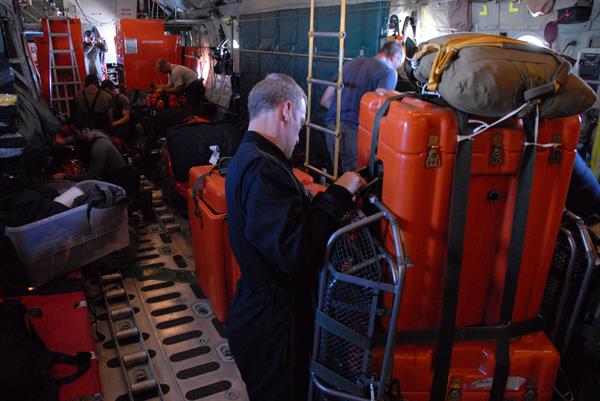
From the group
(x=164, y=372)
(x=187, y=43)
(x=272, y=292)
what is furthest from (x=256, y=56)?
(x=272, y=292)

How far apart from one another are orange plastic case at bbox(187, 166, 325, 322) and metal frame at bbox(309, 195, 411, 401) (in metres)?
1.24

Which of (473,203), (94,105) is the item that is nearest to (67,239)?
(473,203)

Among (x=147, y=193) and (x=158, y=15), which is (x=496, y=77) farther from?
(x=158, y=15)

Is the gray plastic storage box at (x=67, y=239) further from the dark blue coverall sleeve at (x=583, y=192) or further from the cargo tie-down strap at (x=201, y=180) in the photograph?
the dark blue coverall sleeve at (x=583, y=192)

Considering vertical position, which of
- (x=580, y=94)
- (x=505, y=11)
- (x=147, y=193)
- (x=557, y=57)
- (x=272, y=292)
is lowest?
(x=147, y=193)

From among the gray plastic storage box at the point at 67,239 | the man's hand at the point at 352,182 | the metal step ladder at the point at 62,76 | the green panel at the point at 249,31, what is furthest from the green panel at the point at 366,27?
the metal step ladder at the point at 62,76

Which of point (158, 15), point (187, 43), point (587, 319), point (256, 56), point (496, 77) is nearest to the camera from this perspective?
point (496, 77)

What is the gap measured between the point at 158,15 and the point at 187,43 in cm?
216

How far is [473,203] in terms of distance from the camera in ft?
6.50

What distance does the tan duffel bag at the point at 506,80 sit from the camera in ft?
5.69

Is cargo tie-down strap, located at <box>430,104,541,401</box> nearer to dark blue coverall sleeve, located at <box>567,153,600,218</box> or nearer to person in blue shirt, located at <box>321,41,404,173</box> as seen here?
dark blue coverall sleeve, located at <box>567,153,600,218</box>

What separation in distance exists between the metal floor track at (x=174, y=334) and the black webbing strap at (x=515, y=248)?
1661mm

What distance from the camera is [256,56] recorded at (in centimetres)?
979

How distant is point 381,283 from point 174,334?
7.86 feet
